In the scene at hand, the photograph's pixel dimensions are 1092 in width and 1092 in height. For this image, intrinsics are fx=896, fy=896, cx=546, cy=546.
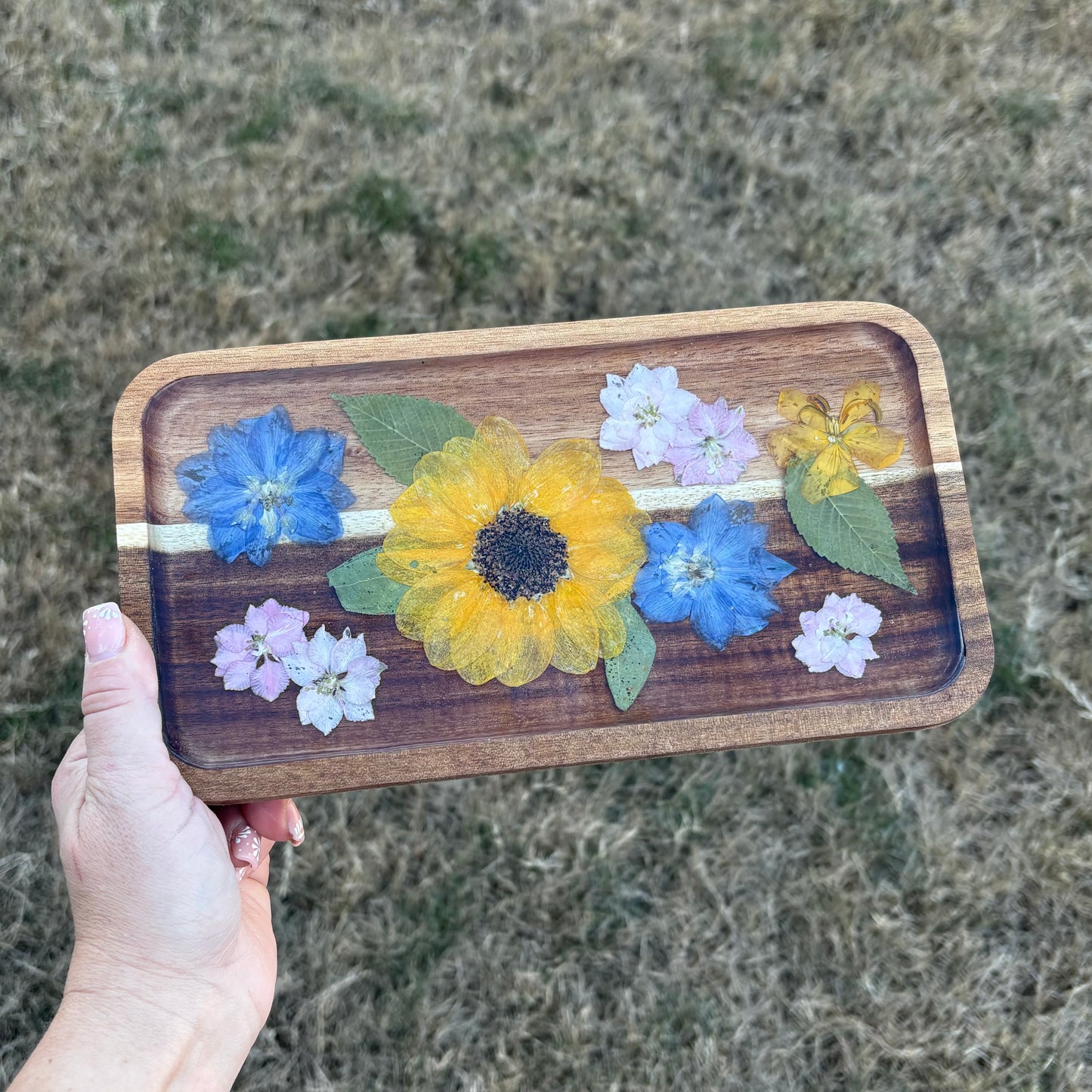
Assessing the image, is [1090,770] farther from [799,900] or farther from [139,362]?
[139,362]

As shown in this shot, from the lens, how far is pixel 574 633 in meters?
1.31

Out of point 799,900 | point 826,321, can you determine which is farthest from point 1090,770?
point 826,321

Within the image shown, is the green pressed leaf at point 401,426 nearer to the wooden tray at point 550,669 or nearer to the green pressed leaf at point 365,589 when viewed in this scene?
the wooden tray at point 550,669

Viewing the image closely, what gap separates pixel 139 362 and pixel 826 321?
133cm

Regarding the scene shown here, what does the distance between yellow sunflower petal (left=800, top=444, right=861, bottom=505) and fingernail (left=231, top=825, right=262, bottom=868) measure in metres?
1.00

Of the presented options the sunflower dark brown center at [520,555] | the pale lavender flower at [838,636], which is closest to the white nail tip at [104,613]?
the sunflower dark brown center at [520,555]

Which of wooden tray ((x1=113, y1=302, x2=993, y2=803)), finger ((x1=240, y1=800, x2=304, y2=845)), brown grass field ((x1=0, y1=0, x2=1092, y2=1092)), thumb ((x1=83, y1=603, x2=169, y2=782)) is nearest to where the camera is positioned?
thumb ((x1=83, y1=603, x2=169, y2=782))

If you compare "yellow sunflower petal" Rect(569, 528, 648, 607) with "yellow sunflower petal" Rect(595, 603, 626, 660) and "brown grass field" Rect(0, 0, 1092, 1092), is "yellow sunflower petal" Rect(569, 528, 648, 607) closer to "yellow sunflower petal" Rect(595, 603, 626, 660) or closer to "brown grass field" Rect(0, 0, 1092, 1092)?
"yellow sunflower petal" Rect(595, 603, 626, 660)

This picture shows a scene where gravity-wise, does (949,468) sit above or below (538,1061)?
above

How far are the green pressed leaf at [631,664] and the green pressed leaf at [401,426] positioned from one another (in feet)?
1.24

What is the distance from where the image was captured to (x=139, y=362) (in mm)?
1813

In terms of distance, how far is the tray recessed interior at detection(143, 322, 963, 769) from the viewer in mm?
1299

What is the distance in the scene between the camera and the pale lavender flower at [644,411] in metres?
1.36

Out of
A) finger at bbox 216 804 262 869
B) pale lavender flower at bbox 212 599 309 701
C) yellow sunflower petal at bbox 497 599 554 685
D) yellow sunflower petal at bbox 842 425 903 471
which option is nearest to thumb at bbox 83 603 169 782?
pale lavender flower at bbox 212 599 309 701
